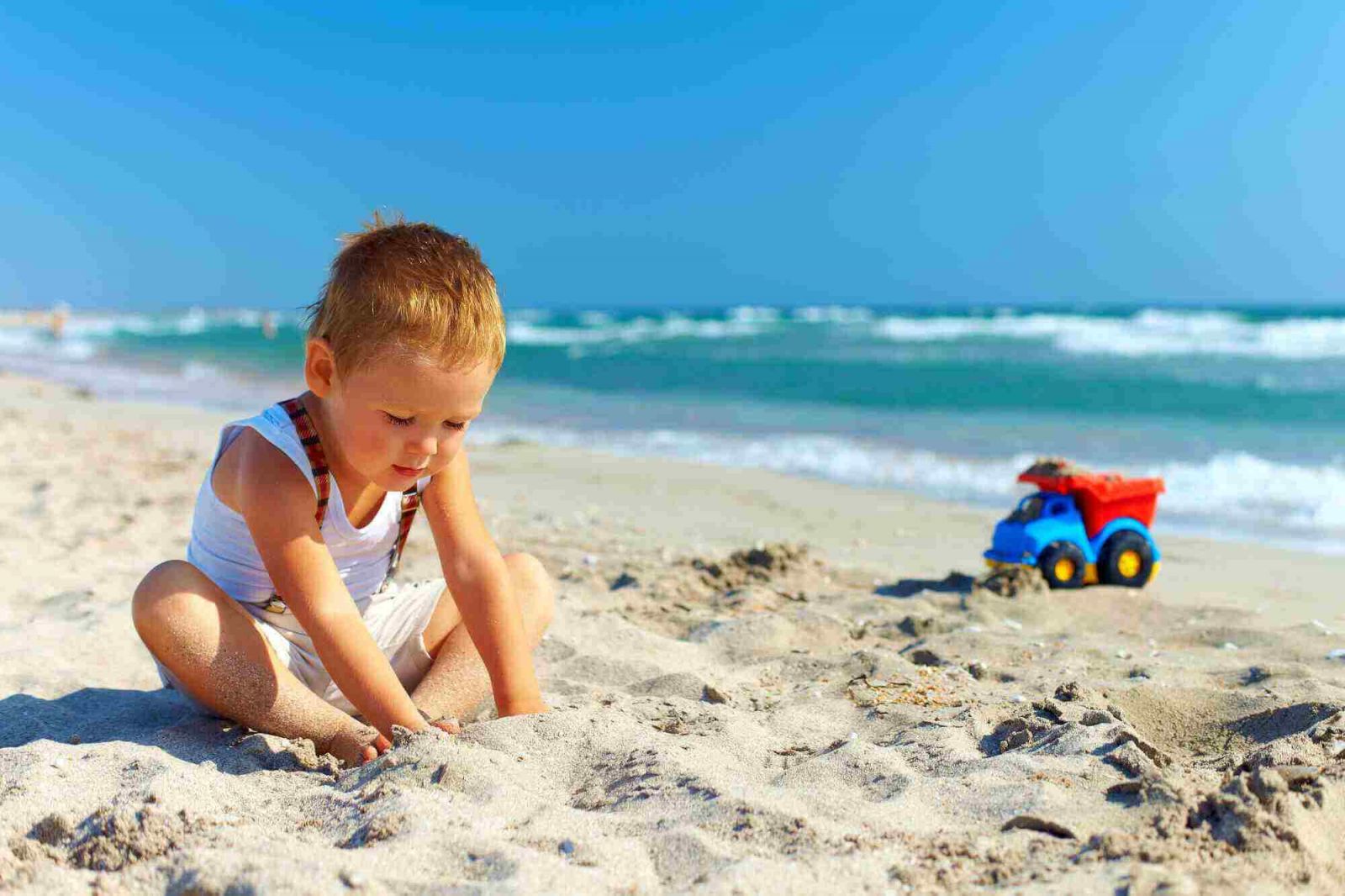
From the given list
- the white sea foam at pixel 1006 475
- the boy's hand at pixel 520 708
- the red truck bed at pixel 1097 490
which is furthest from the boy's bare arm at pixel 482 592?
the white sea foam at pixel 1006 475

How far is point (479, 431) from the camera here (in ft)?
34.0

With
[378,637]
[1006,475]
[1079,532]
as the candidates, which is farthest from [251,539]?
[1006,475]

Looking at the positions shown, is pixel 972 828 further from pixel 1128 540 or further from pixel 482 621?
pixel 1128 540

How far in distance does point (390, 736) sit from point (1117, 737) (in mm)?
1491

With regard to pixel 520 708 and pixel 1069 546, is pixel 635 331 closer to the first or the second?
pixel 1069 546

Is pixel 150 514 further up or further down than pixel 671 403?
further down

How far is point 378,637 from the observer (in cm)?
270

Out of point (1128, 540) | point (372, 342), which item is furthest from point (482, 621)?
point (1128, 540)

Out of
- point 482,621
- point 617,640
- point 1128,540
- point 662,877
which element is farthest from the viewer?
point 1128,540

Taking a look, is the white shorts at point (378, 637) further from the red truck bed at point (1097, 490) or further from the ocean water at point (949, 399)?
the ocean water at point (949, 399)

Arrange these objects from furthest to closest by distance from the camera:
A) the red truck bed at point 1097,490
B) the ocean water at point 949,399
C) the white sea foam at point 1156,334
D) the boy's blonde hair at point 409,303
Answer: the white sea foam at point 1156,334
the ocean water at point 949,399
the red truck bed at point 1097,490
the boy's blonde hair at point 409,303

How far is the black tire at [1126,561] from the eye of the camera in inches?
163

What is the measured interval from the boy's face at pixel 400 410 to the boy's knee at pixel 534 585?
0.59 meters

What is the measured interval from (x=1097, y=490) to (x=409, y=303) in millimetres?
3010
